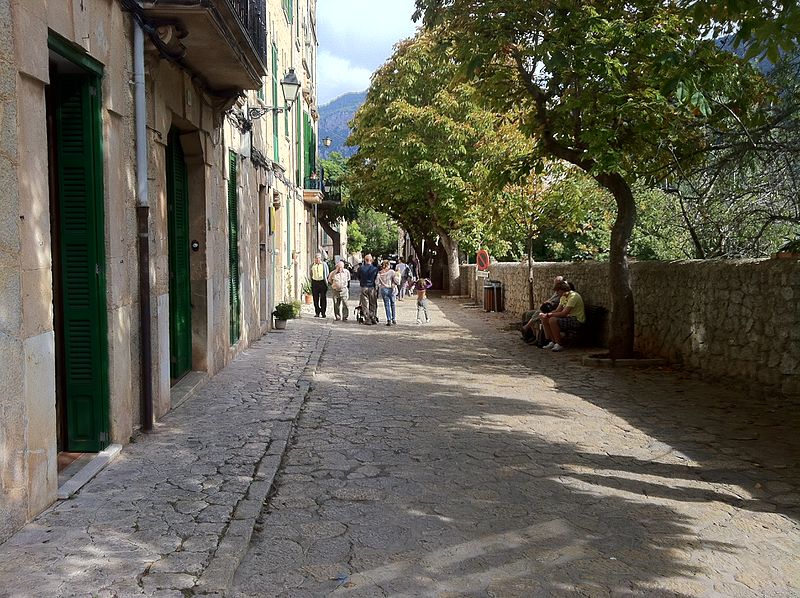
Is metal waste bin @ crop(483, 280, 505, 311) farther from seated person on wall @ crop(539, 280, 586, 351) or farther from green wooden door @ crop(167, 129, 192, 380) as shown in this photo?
green wooden door @ crop(167, 129, 192, 380)

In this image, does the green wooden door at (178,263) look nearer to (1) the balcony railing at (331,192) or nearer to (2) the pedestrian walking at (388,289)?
(2) the pedestrian walking at (388,289)

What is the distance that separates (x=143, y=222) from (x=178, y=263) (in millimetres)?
2591

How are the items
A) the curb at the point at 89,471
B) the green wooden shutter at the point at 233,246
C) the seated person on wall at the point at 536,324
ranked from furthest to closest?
the seated person on wall at the point at 536,324 < the green wooden shutter at the point at 233,246 < the curb at the point at 89,471

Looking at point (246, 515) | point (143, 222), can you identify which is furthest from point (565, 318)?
point (246, 515)

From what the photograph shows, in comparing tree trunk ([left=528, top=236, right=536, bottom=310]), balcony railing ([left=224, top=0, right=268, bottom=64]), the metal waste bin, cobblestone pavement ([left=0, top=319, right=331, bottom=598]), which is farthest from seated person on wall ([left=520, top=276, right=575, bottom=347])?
the metal waste bin

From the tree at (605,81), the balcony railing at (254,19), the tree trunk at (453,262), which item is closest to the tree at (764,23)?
the tree at (605,81)

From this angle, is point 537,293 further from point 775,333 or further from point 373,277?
point 775,333

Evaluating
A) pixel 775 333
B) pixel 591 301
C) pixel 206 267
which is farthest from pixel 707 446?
pixel 591 301

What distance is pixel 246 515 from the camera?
15.4ft

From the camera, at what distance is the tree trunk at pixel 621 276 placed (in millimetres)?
11578

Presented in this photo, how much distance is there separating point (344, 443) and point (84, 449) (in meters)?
2.02

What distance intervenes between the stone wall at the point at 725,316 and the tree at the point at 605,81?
567 millimetres

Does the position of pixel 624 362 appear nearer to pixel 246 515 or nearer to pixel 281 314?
pixel 281 314

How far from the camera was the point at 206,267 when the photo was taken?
985 centimetres
